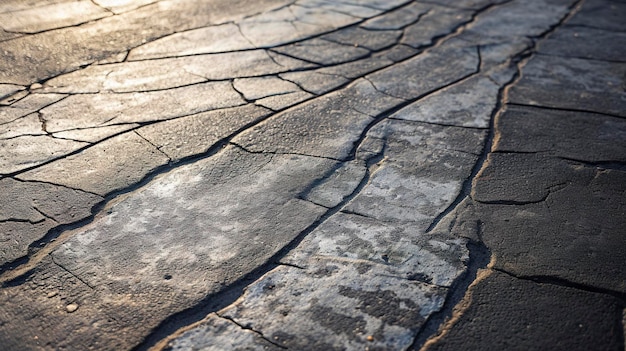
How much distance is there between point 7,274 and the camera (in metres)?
2.16

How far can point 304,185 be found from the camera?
8.95 ft

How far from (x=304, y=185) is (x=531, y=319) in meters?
1.12

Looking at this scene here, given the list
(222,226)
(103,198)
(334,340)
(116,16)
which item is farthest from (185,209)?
(116,16)

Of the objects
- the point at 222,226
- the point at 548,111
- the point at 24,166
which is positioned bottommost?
the point at 548,111

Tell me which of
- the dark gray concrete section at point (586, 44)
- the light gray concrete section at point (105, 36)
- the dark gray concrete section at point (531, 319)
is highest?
the light gray concrete section at point (105, 36)

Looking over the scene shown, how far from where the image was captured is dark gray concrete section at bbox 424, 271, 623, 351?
6.40ft

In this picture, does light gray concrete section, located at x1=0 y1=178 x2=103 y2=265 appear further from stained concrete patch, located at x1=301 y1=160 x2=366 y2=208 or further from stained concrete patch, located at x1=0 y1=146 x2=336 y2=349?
stained concrete patch, located at x1=301 y1=160 x2=366 y2=208

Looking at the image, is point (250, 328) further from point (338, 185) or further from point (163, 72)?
point (163, 72)

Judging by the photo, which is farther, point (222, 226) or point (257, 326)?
point (222, 226)

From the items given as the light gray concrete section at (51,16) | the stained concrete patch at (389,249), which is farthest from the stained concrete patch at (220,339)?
the light gray concrete section at (51,16)

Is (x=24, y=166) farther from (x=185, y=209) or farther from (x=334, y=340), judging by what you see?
(x=334, y=340)

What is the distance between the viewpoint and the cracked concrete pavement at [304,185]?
6.67 feet

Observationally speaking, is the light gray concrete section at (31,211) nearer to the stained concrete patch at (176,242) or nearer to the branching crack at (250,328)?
the stained concrete patch at (176,242)

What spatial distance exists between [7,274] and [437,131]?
213cm
